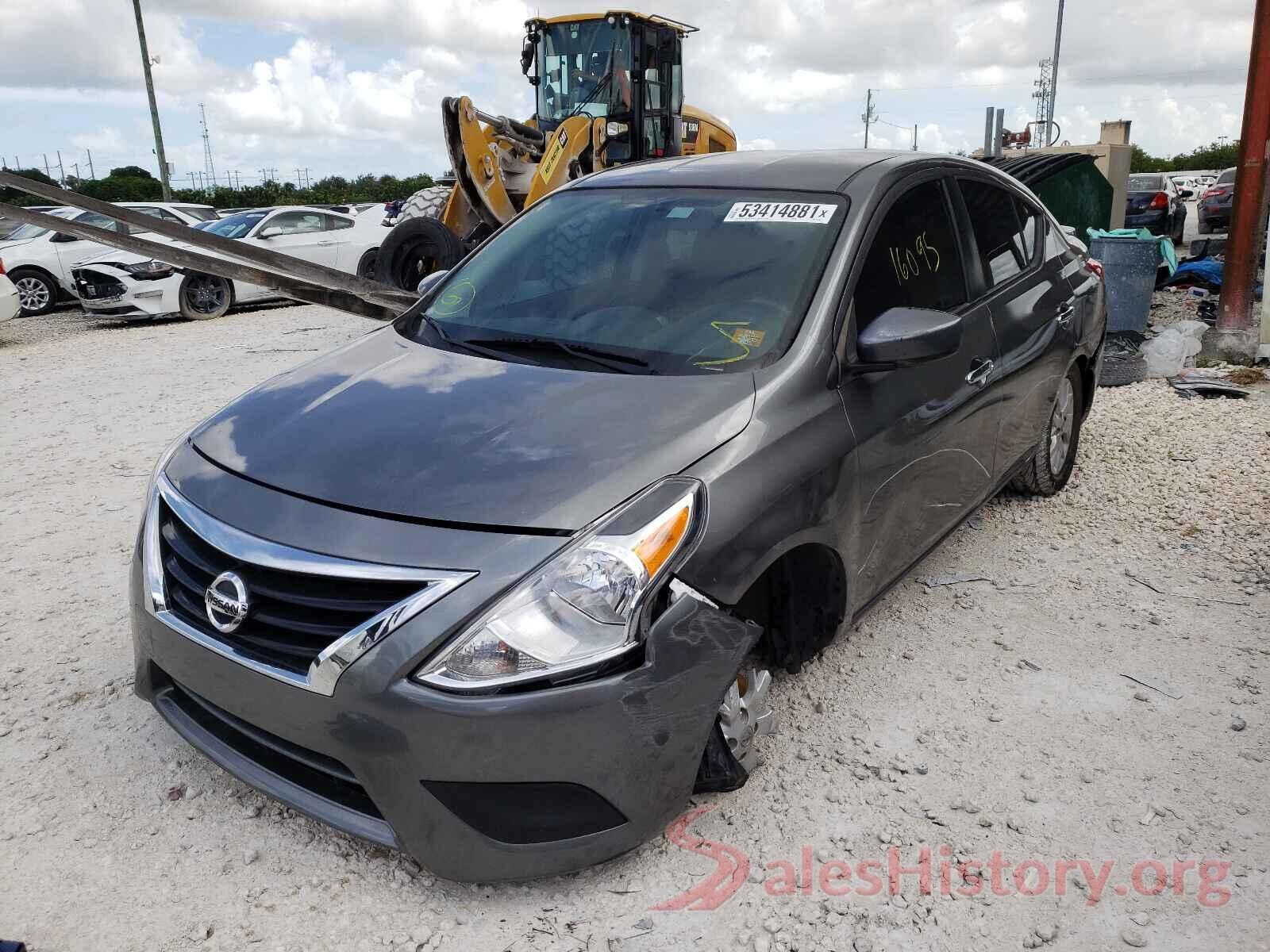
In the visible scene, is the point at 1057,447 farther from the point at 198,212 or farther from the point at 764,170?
the point at 198,212

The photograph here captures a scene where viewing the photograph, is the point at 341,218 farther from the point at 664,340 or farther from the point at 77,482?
the point at 664,340

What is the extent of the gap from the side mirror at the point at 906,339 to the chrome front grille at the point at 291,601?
55.0 inches

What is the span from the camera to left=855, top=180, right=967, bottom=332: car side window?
3049 millimetres

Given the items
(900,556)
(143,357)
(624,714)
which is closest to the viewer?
(624,714)

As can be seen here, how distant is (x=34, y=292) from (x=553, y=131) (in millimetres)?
7529

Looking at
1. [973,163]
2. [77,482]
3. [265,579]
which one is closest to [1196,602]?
[973,163]

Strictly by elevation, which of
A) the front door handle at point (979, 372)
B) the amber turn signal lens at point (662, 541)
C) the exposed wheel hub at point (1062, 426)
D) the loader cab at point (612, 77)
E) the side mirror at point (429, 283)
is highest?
the loader cab at point (612, 77)

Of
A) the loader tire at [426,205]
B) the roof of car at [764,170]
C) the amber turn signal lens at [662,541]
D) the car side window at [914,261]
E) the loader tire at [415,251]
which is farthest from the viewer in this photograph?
the loader tire at [426,205]

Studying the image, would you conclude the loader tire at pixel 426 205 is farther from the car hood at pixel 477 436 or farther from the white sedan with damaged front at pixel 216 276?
the car hood at pixel 477 436

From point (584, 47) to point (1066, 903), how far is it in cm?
1153

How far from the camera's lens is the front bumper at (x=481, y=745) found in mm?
2045

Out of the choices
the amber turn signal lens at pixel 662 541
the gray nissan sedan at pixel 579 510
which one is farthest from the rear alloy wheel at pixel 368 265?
the amber turn signal lens at pixel 662 541

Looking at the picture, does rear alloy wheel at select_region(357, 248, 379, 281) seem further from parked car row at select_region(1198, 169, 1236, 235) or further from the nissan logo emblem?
parked car row at select_region(1198, 169, 1236, 235)

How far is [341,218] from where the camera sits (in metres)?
13.9
